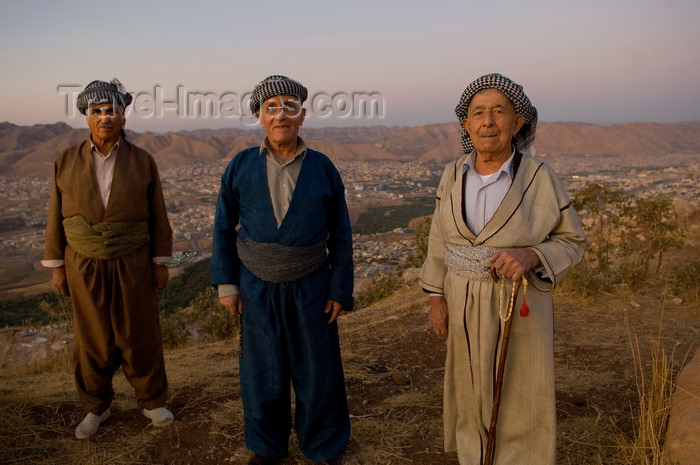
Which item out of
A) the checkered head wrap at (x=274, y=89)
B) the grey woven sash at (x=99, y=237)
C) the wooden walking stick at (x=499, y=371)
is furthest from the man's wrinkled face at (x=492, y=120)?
the grey woven sash at (x=99, y=237)

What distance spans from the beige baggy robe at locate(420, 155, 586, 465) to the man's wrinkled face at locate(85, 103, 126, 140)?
185 centimetres

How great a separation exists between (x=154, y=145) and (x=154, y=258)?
4101 cm

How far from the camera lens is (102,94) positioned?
2.57 meters

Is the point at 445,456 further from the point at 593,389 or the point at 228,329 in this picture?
the point at 228,329

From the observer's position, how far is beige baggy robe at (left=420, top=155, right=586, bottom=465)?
6.20 ft

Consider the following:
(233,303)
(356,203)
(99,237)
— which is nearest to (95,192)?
(99,237)

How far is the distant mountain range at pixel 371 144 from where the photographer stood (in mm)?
32875

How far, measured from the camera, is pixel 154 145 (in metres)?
40.1

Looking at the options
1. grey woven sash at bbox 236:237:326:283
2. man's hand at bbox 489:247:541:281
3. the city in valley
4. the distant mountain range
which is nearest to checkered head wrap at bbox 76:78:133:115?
grey woven sash at bbox 236:237:326:283

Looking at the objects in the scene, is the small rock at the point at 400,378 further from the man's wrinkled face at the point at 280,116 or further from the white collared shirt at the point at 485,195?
the man's wrinkled face at the point at 280,116

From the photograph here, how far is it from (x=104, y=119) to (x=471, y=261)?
2.10 metres

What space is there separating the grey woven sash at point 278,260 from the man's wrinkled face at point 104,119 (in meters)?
1.08

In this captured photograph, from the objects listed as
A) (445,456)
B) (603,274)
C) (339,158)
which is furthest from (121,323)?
(339,158)

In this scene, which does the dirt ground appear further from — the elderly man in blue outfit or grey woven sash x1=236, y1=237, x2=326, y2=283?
grey woven sash x1=236, y1=237, x2=326, y2=283
